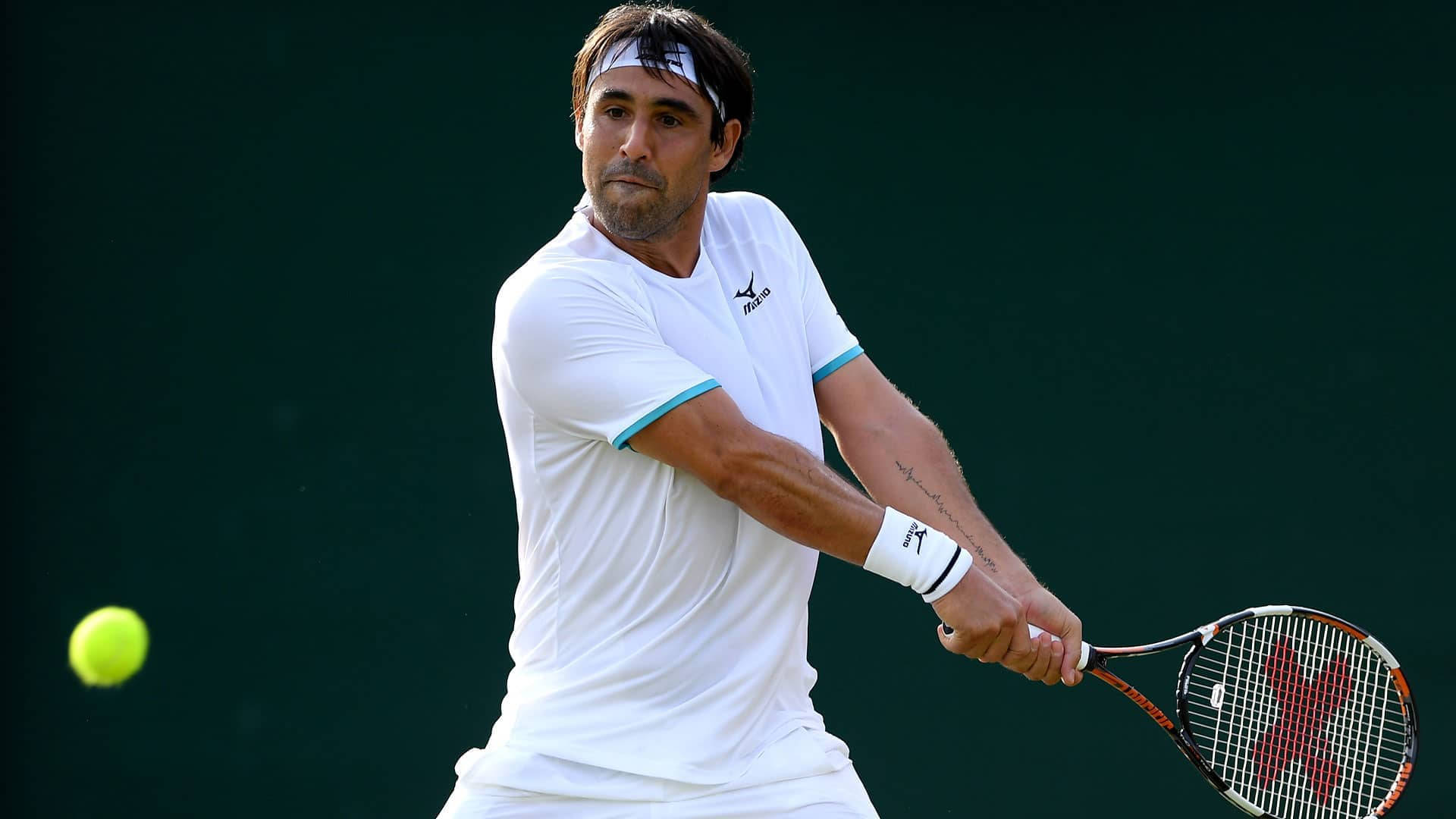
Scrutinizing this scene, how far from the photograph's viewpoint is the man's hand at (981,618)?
2436 millimetres

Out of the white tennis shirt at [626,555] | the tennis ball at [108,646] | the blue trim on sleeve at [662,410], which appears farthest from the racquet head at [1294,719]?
the tennis ball at [108,646]

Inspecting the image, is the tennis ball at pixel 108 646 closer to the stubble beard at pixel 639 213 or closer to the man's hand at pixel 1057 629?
the stubble beard at pixel 639 213

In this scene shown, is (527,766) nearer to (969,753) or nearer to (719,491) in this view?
(719,491)

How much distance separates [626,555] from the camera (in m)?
2.41

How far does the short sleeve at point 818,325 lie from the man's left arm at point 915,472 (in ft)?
0.07

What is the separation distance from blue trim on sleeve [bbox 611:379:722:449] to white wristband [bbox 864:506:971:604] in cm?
34

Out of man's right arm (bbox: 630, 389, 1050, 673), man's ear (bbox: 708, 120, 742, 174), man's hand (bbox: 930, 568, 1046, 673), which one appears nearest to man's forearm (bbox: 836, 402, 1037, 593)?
man's hand (bbox: 930, 568, 1046, 673)

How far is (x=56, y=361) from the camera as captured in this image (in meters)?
4.20

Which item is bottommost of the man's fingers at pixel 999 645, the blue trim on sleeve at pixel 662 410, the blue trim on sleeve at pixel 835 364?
the man's fingers at pixel 999 645

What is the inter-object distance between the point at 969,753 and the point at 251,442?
2164mm

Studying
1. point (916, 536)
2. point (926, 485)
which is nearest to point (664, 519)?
point (916, 536)

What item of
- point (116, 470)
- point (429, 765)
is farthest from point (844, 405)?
point (116, 470)

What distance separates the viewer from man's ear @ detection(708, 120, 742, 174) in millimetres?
2719

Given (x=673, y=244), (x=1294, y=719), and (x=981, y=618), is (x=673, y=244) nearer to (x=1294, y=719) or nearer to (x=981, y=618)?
(x=981, y=618)
